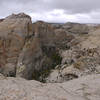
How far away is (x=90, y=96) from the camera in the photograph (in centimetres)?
562

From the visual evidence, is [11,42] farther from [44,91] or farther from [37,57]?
[44,91]

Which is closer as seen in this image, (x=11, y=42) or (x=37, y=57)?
(x=11, y=42)

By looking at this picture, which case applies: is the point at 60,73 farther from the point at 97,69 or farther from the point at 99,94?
the point at 99,94

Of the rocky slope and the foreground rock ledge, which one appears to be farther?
the rocky slope

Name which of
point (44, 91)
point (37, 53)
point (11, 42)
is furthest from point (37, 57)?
point (44, 91)

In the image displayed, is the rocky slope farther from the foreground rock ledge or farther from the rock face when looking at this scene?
the foreground rock ledge

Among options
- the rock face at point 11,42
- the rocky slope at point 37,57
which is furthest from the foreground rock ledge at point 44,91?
the rock face at point 11,42

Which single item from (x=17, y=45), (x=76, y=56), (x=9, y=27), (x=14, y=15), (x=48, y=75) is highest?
(x=14, y=15)

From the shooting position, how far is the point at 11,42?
15695mm

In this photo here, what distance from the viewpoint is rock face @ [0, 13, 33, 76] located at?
588 inches

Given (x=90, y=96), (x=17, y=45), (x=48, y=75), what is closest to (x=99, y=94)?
(x=90, y=96)

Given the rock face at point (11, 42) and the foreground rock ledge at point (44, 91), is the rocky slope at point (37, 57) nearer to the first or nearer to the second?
the rock face at point (11, 42)

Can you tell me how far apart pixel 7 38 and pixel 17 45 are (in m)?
1.01

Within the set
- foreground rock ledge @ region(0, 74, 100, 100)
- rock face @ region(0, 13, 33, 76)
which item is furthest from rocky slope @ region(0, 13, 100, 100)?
foreground rock ledge @ region(0, 74, 100, 100)
